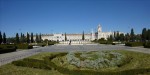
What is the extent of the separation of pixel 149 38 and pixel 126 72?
66.3 metres

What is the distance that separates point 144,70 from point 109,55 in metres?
5.04

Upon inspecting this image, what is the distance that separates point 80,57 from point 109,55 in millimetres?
2092

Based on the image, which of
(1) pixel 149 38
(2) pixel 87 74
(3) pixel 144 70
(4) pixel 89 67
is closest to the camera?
(2) pixel 87 74

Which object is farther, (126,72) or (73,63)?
(73,63)

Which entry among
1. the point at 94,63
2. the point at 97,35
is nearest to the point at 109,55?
the point at 94,63

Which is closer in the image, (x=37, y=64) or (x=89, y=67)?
(x=37, y=64)

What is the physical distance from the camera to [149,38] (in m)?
70.7

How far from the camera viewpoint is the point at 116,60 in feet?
44.5

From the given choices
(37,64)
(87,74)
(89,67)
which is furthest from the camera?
(89,67)

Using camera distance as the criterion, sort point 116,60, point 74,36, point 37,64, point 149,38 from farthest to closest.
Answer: point 74,36, point 149,38, point 116,60, point 37,64

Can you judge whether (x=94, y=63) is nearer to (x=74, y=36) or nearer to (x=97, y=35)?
(x=97, y=35)

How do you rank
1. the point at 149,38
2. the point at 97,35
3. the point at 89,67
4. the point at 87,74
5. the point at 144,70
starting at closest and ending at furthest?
the point at 87,74 < the point at 144,70 < the point at 89,67 < the point at 149,38 < the point at 97,35

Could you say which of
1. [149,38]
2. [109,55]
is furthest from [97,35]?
[109,55]

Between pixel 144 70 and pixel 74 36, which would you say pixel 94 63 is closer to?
pixel 144 70
